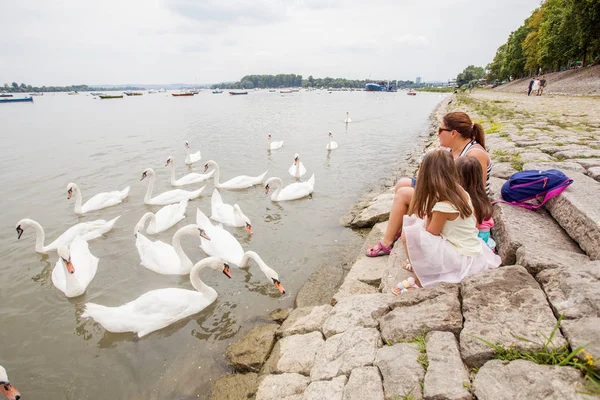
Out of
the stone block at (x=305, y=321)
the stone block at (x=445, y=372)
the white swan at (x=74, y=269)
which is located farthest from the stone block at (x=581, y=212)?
the white swan at (x=74, y=269)

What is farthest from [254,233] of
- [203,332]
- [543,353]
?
[543,353]

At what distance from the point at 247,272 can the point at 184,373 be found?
210cm

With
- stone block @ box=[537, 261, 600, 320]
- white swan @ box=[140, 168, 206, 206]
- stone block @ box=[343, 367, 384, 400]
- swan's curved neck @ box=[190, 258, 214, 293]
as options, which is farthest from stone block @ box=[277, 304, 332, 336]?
white swan @ box=[140, 168, 206, 206]

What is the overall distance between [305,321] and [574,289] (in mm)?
2674

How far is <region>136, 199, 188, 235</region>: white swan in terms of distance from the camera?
277 inches

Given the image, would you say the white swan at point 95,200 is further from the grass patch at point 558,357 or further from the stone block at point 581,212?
the stone block at point 581,212

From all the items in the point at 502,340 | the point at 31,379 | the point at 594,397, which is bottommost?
the point at 31,379

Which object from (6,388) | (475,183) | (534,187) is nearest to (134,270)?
(6,388)

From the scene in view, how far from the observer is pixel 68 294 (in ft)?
16.6

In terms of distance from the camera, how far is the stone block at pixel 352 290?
13.5 ft

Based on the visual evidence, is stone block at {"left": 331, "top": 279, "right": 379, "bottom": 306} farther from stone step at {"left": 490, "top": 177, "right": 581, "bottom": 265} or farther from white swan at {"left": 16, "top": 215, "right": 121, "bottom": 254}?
white swan at {"left": 16, "top": 215, "right": 121, "bottom": 254}

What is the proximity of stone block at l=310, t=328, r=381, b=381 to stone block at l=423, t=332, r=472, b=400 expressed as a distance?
0.54 meters

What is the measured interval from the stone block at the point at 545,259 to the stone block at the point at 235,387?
2908mm

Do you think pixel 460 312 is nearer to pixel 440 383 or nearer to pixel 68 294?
pixel 440 383
